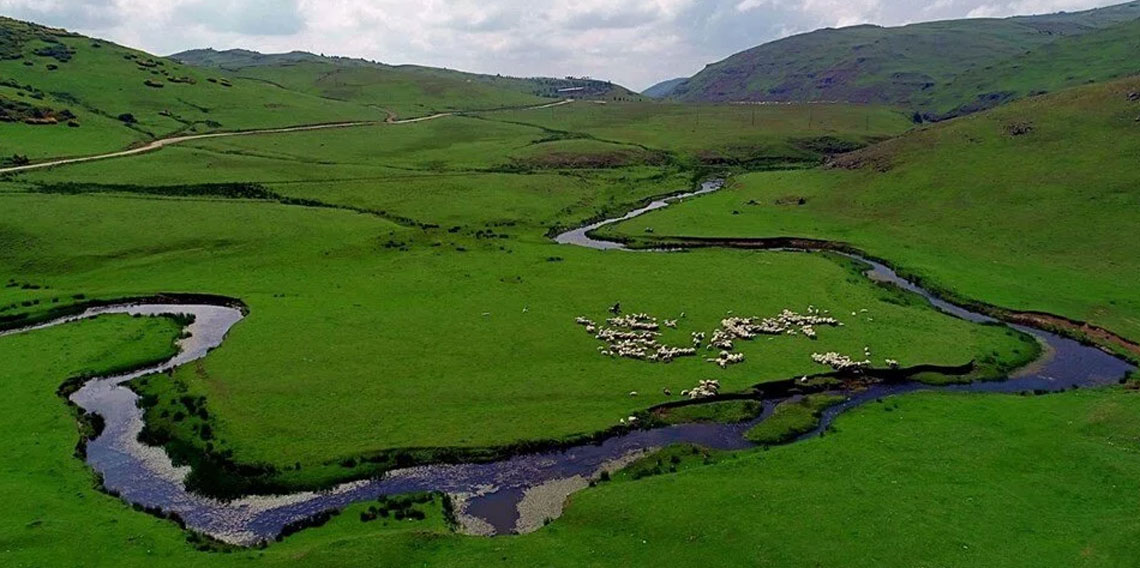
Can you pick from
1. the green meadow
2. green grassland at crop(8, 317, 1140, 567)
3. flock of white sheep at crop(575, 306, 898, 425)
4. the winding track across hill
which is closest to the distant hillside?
the green meadow

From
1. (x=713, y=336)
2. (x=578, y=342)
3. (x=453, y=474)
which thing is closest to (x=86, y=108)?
(x=578, y=342)

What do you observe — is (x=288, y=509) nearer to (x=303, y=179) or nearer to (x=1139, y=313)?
(x=1139, y=313)

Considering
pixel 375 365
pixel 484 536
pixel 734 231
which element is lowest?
pixel 484 536

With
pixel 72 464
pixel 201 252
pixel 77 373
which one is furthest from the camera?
pixel 201 252

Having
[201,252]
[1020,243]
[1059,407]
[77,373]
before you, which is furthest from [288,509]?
[1020,243]

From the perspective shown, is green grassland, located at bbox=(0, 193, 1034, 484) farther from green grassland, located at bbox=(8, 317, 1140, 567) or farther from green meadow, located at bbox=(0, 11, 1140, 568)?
green grassland, located at bbox=(8, 317, 1140, 567)

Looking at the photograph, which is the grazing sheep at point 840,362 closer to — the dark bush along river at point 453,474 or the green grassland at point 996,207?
the dark bush along river at point 453,474

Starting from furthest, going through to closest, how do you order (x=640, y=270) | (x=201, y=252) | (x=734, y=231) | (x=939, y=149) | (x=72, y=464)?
(x=939, y=149)
(x=734, y=231)
(x=201, y=252)
(x=640, y=270)
(x=72, y=464)
